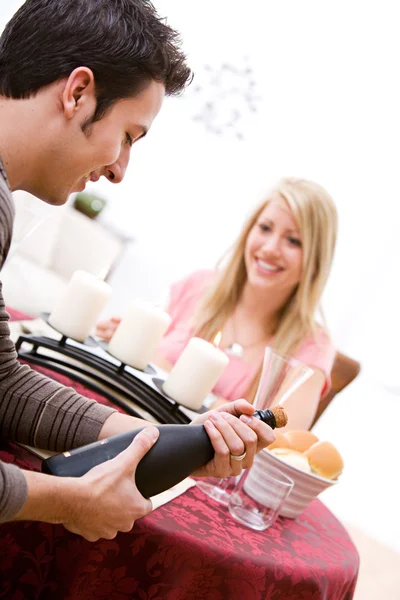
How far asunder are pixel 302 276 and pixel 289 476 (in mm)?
1205

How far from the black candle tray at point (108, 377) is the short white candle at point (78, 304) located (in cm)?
3

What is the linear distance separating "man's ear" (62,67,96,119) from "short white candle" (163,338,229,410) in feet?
1.83

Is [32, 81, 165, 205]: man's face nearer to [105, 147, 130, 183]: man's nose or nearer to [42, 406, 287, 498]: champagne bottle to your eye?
[105, 147, 130, 183]: man's nose

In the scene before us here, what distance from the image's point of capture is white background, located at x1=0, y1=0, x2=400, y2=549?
15.1 ft

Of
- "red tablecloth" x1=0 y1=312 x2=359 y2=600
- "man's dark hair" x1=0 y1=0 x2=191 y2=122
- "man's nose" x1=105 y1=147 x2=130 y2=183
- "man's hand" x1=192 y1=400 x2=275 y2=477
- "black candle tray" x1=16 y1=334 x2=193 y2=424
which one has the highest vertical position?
"man's dark hair" x1=0 y1=0 x2=191 y2=122

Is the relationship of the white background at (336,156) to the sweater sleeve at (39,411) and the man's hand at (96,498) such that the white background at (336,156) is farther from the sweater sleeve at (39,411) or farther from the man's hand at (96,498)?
the man's hand at (96,498)

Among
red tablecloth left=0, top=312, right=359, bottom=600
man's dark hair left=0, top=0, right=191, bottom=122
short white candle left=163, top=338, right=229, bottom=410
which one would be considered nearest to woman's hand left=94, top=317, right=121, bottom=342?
short white candle left=163, top=338, right=229, bottom=410

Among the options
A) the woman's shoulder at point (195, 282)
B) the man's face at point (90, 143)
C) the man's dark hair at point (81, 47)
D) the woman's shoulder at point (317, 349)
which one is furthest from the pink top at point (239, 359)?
the man's dark hair at point (81, 47)

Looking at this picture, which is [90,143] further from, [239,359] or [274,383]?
[239,359]

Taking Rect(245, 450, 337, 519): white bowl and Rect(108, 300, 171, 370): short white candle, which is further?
Rect(108, 300, 171, 370): short white candle

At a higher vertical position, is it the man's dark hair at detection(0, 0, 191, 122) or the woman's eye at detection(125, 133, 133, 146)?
the man's dark hair at detection(0, 0, 191, 122)

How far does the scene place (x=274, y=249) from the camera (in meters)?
2.20

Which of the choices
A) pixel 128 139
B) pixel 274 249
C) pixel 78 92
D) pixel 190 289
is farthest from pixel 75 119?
pixel 190 289

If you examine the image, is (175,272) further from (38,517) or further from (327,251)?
(38,517)
